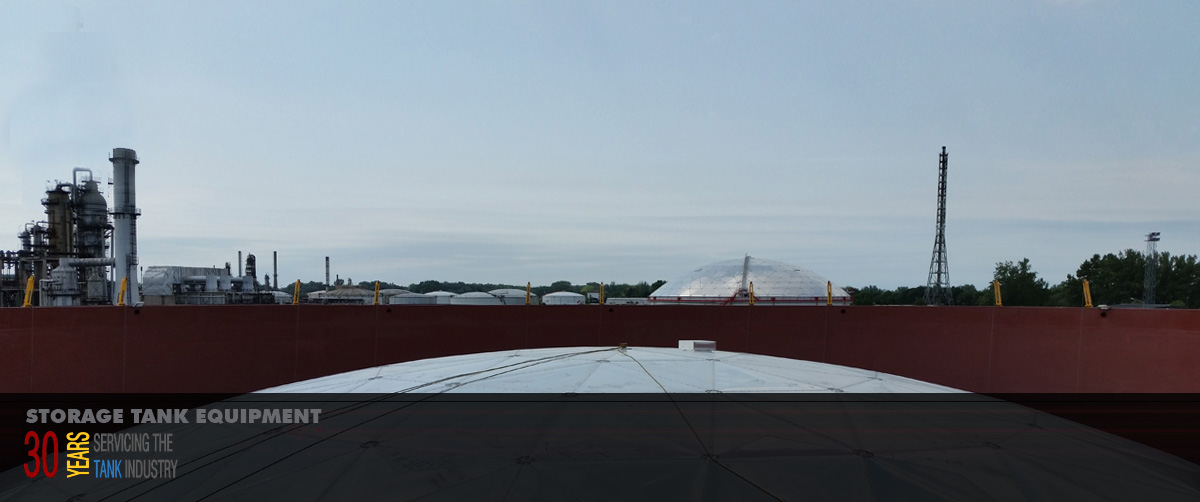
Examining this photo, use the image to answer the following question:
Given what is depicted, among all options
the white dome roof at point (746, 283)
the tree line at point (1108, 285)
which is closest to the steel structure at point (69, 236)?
the white dome roof at point (746, 283)

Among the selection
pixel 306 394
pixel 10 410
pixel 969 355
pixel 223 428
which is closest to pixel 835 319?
pixel 969 355

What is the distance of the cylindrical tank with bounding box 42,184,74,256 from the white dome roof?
150 feet

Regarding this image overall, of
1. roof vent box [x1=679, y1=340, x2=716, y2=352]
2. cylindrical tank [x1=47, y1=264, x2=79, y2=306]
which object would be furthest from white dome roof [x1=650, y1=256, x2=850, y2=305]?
cylindrical tank [x1=47, y1=264, x2=79, y2=306]

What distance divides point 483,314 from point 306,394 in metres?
8.74

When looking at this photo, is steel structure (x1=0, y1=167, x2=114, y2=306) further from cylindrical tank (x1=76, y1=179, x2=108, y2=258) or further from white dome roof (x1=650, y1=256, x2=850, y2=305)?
white dome roof (x1=650, y1=256, x2=850, y2=305)

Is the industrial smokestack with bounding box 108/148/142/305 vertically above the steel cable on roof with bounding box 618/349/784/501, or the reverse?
the industrial smokestack with bounding box 108/148/142/305

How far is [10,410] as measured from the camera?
1329cm

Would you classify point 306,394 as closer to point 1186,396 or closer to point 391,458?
point 391,458

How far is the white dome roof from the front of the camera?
46.6 meters

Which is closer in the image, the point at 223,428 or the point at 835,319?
the point at 223,428

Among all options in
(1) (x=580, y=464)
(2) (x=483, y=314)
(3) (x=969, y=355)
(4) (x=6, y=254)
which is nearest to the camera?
(1) (x=580, y=464)

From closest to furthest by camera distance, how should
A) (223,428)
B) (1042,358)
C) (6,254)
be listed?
1. (223,428)
2. (1042,358)
3. (6,254)

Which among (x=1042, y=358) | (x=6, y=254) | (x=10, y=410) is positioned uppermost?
(x=6, y=254)
